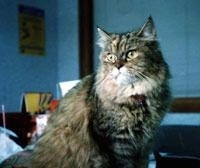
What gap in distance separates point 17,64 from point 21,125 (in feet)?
1.21

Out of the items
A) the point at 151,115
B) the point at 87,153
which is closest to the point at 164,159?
the point at 151,115

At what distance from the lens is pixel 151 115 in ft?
5.08

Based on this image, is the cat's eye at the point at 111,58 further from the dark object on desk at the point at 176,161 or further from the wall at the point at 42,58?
the wall at the point at 42,58

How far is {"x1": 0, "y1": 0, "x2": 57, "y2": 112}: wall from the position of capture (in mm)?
2354

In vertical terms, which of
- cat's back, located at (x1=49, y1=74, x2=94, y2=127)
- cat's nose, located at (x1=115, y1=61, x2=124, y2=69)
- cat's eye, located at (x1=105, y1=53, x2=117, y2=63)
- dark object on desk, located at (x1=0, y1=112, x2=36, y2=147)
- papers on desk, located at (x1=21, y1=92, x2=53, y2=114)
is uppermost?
cat's eye, located at (x1=105, y1=53, x2=117, y2=63)

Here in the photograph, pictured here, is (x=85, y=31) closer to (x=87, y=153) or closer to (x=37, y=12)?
(x=37, y=12)

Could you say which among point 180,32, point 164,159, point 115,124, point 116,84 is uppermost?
point 180,32

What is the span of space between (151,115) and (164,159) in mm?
167

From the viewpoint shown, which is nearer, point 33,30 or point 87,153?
point 87,153

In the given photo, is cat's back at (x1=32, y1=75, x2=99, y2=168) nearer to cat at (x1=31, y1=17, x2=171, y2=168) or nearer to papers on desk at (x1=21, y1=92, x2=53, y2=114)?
cat at (x1=31, y1=17, x2=171, y2=168)

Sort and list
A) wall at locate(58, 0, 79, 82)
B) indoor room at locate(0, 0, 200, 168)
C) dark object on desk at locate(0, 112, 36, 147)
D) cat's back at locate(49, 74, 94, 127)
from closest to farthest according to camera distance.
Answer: cat's back at locate(49, 74, 94, 127) → indoor room at locate(0, 0, 200, 168) → dark object on desk at locate(0, 112, 36, 147) → wall at locate(58, 0, 79, 82)

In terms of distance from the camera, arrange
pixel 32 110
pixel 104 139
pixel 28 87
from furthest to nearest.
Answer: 1. pixel 28 87
2. pixel 32 110
3. pixel 104 139

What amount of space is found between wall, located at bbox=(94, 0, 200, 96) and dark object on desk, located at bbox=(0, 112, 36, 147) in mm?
725

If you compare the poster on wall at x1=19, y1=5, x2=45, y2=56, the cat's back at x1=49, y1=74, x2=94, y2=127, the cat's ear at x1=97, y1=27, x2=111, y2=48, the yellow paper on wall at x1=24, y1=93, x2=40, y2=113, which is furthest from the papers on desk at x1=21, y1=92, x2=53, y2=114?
the cat's ear at x1=97, y1=27, x2=111, y2=48
